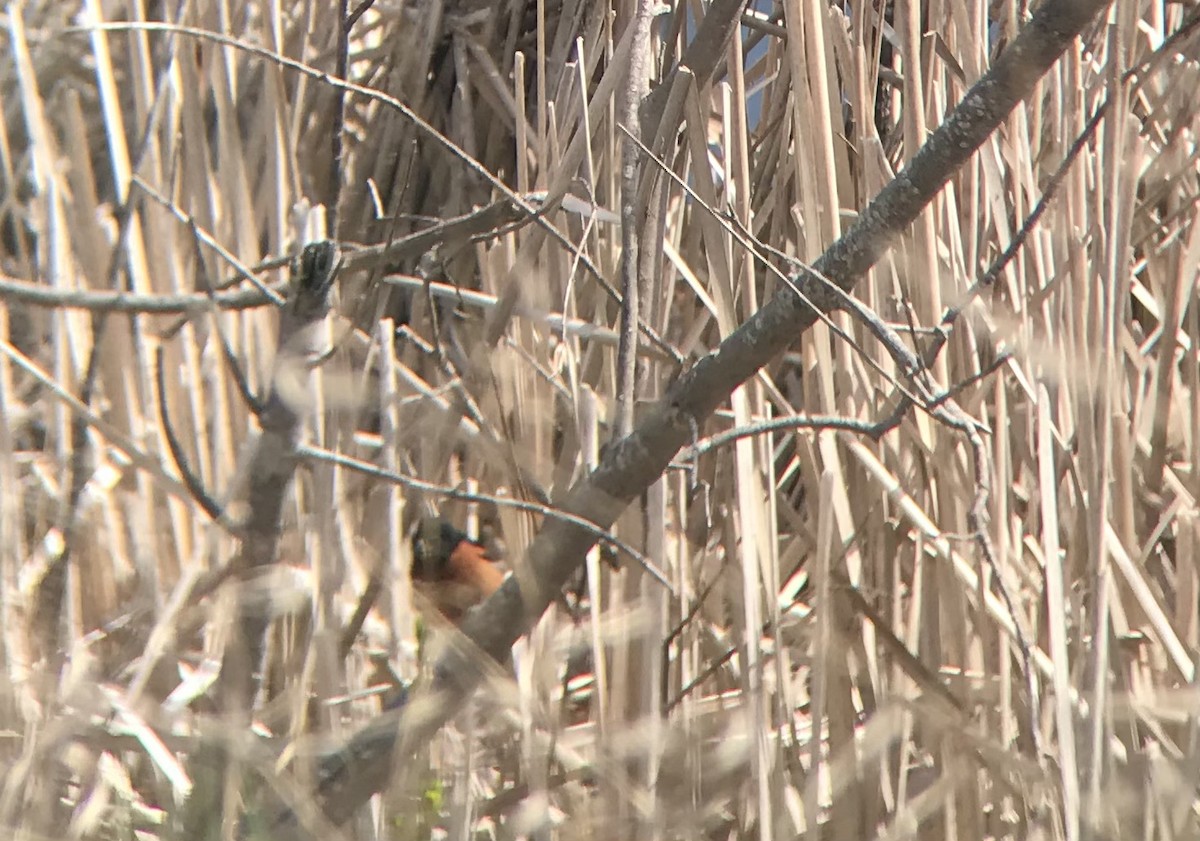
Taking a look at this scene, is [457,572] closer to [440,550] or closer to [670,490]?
[440,550]

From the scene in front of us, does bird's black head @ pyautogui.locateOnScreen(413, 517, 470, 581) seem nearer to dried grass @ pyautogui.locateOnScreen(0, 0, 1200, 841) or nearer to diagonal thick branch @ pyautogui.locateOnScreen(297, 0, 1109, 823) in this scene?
dried grass @ pyautogui.locateOnScreen(0, 0, 1200, 841)

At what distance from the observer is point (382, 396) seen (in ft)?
2.81

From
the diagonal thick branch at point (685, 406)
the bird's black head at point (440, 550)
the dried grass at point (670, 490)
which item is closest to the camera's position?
the diagonal thick branch at point (685, 406)

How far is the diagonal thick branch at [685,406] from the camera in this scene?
1.94 feet

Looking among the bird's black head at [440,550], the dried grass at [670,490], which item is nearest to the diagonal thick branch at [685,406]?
the dried grass at [670,490]

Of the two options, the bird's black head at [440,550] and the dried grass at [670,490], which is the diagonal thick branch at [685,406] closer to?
the dried grass at [670,490]

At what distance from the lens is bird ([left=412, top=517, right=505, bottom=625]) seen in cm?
118

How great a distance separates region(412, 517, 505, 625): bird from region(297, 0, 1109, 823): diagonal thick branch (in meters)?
0.41

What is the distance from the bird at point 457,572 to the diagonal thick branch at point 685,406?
41cm

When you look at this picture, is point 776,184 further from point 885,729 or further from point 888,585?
point 885,729

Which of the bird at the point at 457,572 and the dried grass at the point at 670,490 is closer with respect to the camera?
the dried grass at the point at 670,490

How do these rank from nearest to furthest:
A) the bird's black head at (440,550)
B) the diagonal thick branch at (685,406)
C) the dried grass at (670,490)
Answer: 1. the diagonal thick branch at (685,406)
2. the dried grass at (670,490)
3. the bird's black head at (440,550)

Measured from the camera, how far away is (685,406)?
2.22 ft

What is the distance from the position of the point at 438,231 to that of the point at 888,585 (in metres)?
0.41
